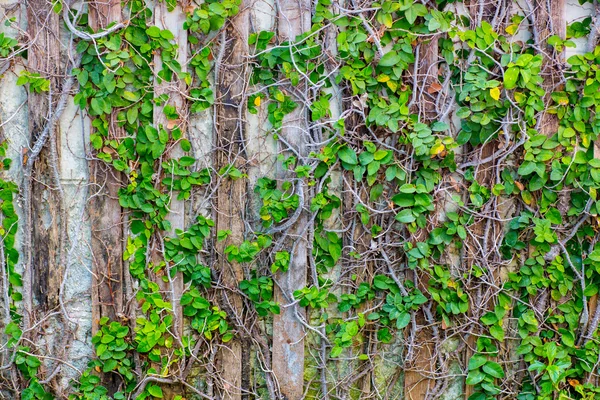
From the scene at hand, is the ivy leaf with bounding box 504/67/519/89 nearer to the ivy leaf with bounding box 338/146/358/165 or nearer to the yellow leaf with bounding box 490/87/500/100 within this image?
the yellow leaf with bounding box 490/87/500/100

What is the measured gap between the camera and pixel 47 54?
2.65 m

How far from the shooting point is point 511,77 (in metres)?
2.60

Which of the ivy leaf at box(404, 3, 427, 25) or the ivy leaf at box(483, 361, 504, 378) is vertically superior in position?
the ivy leaf at box(404, 3, 427, 25)

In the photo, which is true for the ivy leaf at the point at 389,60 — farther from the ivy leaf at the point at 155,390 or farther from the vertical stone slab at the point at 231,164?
the ivy leaf at the point at 155,390

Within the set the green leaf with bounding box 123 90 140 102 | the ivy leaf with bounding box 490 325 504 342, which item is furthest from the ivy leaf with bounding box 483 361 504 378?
the green leaf with bounding box 123 90 140 102

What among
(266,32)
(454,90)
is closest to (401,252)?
(454,90)

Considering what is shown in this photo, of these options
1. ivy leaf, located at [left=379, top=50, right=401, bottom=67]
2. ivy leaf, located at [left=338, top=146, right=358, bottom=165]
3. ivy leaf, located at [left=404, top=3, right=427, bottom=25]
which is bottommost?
ivy leaf, located at [left=338, top=146, right=358, bottom=165]

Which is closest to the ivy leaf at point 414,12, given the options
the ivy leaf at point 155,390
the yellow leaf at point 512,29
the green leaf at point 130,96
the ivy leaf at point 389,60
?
the ivy leaf at point 389,60

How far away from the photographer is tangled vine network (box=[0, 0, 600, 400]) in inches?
104

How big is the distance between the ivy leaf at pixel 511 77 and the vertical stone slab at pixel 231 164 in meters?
1.18

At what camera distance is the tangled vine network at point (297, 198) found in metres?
2.64

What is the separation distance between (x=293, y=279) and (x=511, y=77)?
1.35 meters

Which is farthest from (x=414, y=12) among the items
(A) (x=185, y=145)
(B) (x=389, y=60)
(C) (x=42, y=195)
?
(C) (x=42, y=195)

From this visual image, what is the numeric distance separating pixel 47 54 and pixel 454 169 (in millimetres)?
1946
